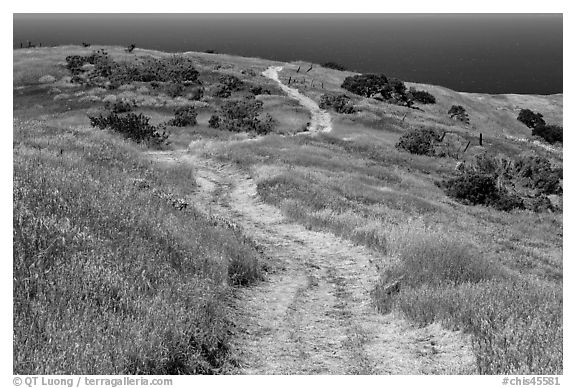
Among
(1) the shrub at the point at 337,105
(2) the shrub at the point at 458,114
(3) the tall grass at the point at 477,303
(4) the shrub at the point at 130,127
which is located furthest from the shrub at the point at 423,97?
(3) the tall grass at the point at 477,303

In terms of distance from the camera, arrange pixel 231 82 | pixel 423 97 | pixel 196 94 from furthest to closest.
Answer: pixel 423 97
pixel 231 82
pixel 196 94

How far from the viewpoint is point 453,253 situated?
35.8 ft

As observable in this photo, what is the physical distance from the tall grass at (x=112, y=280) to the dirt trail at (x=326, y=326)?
0.54m

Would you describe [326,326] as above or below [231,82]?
above

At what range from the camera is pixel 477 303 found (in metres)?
7.90

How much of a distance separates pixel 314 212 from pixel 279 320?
9.32 meters

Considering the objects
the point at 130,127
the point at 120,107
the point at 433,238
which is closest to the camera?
the point at 433,238

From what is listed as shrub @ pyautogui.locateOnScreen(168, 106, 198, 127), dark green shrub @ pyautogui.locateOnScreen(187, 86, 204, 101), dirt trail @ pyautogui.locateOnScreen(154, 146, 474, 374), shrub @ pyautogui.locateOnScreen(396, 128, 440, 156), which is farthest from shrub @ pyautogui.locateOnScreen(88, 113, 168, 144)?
dark green shrub @ pyautogui.locateOnScreen(187, 86, 204, 101)

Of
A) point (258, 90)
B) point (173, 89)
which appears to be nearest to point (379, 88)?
point (258, 90)

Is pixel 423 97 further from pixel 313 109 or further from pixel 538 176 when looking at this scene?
pixel 538 176

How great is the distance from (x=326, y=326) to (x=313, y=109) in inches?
2028

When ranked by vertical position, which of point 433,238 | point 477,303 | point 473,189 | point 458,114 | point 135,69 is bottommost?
point 458,114

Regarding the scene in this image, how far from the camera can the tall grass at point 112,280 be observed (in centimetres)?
538

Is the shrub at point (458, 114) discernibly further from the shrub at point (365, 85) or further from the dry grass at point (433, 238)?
the dry grass at point (433, 238)
